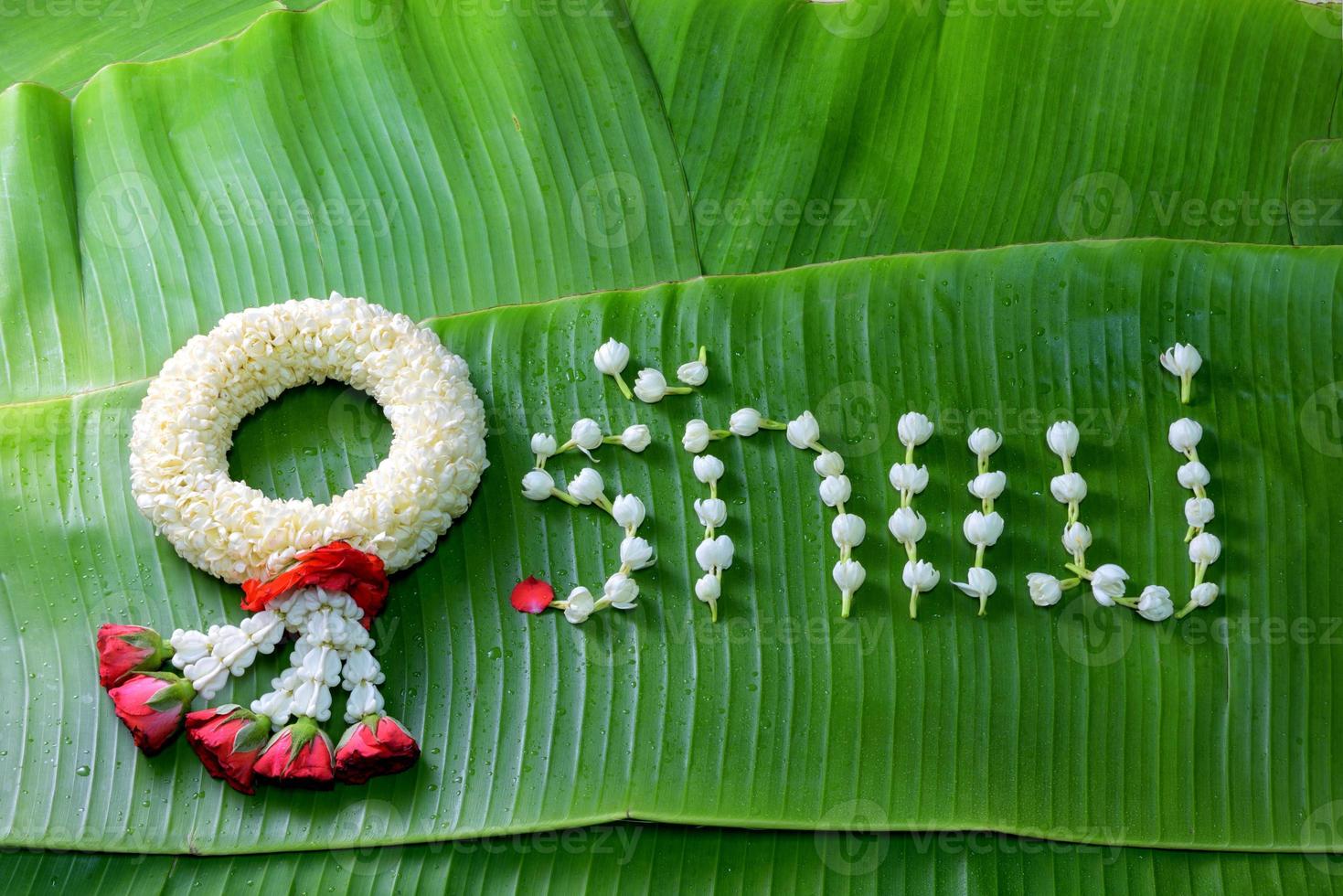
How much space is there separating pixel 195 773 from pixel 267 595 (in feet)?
0.74

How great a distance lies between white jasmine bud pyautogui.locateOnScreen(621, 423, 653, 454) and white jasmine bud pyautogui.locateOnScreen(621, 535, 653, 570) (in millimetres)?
121

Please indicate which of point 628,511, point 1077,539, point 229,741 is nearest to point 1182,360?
point 1077,539

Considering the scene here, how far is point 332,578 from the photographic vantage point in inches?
47.6

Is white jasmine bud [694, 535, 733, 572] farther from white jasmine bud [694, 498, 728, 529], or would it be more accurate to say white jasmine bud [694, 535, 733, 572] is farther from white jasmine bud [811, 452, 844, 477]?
white jasmine bud [811, 452, 844, 477]

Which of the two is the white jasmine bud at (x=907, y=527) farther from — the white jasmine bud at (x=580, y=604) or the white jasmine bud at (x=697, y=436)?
the white jasmine bud at (x=580, y=604)

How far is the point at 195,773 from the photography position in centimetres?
122

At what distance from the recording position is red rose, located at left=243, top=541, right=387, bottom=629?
1.19 m

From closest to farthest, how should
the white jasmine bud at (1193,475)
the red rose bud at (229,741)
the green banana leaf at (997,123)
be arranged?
the red rose bud at (229,741)
the white jasmine bud at (1193,475)
the green banana leaf at (997,123)

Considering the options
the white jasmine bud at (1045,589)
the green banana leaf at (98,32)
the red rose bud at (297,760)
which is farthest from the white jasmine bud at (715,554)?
the green banana leaf at (98,32)

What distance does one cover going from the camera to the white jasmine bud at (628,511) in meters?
1.29

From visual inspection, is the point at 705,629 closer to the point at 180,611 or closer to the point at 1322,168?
the point at 180,611

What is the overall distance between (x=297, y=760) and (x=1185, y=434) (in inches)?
42.6

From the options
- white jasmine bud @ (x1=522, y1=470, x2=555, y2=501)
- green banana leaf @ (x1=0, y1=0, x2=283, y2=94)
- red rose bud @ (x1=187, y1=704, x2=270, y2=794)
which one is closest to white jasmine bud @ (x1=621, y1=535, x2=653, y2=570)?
white jasmine bud @ (x1=522, y1=470, x2=555, y2=501)

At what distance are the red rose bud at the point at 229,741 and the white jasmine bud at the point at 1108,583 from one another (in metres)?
0.96
